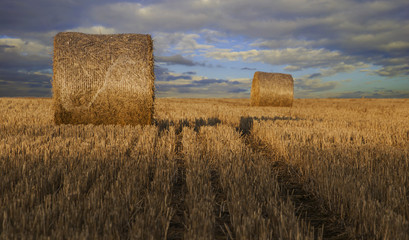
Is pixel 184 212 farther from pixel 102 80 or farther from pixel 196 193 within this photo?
pixel 102 80

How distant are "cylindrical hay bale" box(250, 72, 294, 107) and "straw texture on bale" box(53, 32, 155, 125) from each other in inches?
392

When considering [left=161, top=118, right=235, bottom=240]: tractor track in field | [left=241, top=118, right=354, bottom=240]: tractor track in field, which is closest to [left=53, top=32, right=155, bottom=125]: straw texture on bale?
[left=161, top=118, right=235, bottom=240]: tractor track in field

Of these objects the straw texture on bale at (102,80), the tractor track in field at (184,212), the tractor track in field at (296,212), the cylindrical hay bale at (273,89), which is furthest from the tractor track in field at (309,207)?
the cylindrical hay bale at (273,89)

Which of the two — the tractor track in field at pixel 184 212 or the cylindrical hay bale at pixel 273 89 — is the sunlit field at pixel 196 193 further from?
the cylindrical hay bale at pixel 273 89

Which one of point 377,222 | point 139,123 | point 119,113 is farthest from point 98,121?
point 377,222

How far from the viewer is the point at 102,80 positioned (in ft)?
22.1

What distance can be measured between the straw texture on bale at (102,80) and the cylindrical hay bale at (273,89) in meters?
9.97

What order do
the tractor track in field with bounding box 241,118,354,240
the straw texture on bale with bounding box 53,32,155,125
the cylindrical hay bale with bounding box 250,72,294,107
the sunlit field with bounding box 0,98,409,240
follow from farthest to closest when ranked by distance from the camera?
the cylindrical hay bale with bounding box 250,72,294,107, the straw texture on bale with bounding box 53,32,155,125, the tractor track in field with bounding box 241,118,354,240, the sunlit field with bounding box 0,98,409,240

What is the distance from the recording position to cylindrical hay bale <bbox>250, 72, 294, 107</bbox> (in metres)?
15.7

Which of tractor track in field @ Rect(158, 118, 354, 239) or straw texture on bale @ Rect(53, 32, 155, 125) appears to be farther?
straw texture on bale @ Rect(53, 32, 155, 125)

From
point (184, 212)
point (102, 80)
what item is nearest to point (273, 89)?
point (102, 80)

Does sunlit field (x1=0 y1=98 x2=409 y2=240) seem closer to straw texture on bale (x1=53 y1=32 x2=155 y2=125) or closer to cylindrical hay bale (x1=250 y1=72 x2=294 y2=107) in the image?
straw texture on bale (x1=53 y1=32 x2=155 y2=125)

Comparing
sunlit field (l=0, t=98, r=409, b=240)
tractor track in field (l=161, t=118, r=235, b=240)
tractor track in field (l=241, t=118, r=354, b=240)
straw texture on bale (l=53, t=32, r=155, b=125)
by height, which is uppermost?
straw texture on bale (l=53, t=32, r=155, b=125)

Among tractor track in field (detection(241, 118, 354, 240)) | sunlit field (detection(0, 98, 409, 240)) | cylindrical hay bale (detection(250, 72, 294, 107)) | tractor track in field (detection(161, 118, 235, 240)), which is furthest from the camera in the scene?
cylindrical hay bale (detection(250, 72, 294, 107))
